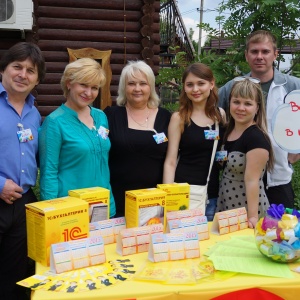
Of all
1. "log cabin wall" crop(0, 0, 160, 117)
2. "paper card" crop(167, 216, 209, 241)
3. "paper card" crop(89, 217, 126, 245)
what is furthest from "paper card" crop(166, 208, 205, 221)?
"log cabin wall" crop(0, 0, 160, 117)

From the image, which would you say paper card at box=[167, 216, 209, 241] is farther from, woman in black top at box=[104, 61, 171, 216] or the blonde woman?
woman in black top at box=[104, 61, 171, 216]

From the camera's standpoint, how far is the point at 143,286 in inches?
66.8

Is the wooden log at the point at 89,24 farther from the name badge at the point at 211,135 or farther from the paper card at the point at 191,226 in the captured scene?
the paper card at the point at 191,226

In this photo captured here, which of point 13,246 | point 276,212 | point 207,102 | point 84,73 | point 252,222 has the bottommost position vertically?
point 13,246

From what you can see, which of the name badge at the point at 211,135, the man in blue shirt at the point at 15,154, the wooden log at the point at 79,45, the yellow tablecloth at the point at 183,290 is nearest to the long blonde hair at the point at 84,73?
the man in blue shirt at the point at 15,154

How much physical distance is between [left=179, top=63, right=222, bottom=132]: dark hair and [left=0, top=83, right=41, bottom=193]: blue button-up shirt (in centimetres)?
98

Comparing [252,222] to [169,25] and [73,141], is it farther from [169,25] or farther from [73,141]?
[169,25]

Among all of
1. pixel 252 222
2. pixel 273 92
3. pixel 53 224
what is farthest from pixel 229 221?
pixel 273 92

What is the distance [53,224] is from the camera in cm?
185

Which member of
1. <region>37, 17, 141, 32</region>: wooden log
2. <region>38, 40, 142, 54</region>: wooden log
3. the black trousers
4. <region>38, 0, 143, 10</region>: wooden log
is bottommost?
the black trousers

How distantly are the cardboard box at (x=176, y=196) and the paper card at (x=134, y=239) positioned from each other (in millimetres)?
233

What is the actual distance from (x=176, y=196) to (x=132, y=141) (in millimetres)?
613

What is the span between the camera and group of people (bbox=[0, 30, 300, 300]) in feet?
7.88

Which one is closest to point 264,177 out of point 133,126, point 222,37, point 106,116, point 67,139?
point 133,126
